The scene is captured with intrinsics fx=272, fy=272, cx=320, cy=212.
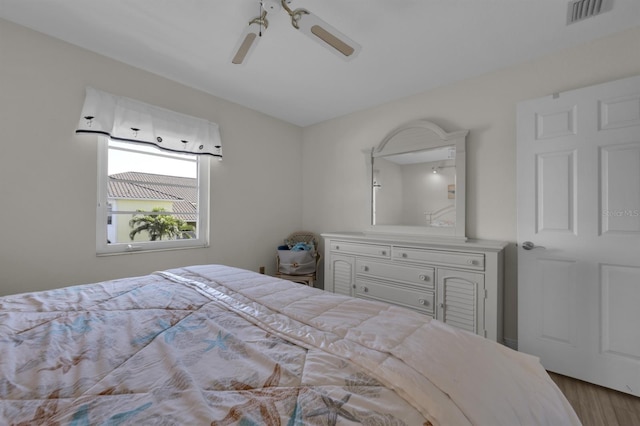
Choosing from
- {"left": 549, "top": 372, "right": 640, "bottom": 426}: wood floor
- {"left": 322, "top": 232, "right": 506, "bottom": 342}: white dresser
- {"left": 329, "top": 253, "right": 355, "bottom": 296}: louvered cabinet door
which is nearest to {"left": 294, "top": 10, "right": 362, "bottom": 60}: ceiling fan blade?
{"left": 322, "top": 232, "right": 506, "bottom": 342}: white dresser

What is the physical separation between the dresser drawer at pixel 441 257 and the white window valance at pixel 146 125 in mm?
2092

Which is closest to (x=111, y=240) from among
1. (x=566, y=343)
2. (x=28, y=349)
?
(x=28, y=349)

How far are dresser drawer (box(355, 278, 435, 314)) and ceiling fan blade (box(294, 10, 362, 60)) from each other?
194 cm

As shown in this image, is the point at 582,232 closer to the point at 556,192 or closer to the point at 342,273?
the point at 556,192

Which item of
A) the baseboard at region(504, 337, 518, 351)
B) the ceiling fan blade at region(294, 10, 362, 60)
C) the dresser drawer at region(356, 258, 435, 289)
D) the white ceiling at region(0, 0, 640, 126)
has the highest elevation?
the white ceiling at region(0, 0, 640, 126)

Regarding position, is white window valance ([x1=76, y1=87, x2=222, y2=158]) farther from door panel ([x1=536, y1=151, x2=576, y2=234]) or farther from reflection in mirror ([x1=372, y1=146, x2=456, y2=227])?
door panel ([x1=536, y1=151, x2=576, y2=234])

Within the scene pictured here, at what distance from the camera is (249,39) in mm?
1581

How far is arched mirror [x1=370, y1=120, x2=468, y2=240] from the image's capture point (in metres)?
2.53

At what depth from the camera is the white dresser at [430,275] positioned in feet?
6.79

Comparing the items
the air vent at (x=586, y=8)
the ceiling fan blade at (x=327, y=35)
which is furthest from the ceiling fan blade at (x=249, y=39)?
the air vent at (x=586, y=8)

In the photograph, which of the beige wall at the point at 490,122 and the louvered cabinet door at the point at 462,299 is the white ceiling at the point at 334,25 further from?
the louvered cabinet door at the point at 462,299

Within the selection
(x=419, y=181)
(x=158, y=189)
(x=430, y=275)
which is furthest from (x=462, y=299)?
(x=158, y=189)

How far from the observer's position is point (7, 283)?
6.04ft

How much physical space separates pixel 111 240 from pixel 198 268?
1095 mm
